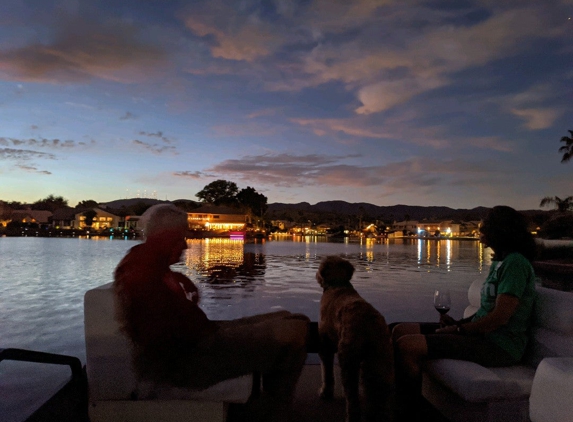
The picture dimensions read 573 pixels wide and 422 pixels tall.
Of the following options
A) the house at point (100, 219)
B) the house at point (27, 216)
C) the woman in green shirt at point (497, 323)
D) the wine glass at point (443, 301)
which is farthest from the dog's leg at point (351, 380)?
the house at point (27, 216)

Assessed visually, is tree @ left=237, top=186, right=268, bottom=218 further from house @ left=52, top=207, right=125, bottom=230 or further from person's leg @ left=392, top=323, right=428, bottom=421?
person's leg @ left=392, top=323, right=428, bottom=421

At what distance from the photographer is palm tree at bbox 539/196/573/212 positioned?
4441cm

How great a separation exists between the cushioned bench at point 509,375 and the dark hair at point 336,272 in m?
0.72

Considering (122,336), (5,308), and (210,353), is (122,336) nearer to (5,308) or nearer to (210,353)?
(210,353)

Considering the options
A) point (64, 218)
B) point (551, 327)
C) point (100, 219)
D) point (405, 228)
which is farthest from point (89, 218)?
point (551, 327)

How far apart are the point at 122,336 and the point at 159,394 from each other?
1.23 ft

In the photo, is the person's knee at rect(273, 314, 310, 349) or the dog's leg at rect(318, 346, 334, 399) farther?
the dog's leg at rect(318, 346, 334, 399)

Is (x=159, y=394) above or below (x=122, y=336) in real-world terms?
below

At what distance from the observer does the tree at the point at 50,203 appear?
447ft

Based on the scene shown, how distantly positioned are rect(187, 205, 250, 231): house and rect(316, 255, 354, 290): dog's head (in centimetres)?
8456

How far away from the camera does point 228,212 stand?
296 ft

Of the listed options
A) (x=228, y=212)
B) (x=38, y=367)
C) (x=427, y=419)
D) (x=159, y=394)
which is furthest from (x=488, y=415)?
(x=228, y=212)

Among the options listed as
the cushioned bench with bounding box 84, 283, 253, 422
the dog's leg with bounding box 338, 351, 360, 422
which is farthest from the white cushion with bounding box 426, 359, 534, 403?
the cushioned bench with bounding box 84, 283, 253, 422

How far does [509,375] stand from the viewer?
2.55m
